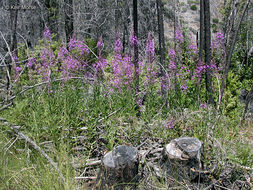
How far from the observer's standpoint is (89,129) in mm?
3180

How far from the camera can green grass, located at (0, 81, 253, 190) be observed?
2.75 metres

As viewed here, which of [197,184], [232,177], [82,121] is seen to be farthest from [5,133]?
[232,177]

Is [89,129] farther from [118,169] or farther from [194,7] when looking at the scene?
[194,7]

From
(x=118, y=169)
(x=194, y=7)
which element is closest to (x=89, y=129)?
(x=118, y=169)

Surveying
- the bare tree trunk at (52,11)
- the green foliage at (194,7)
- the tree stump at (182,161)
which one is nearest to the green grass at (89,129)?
the tree stump at (182,161)

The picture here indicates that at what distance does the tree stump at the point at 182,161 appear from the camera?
8.14 ft

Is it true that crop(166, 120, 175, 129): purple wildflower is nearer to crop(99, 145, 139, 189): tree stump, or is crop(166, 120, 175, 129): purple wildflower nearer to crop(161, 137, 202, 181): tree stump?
crop(161, 137, 202, 181): tree stump

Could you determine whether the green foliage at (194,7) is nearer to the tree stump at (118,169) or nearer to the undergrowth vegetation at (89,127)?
the undergrowth vegetation at (89,127)

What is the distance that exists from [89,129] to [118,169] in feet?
3.21

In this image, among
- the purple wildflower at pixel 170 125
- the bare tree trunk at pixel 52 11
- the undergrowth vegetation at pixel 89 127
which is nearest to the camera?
the undergrowth vegetation at pixel 89 127

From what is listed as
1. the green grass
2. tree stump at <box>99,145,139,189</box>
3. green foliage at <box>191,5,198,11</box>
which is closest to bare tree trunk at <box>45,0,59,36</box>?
the green grass

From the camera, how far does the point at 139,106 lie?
157 inches

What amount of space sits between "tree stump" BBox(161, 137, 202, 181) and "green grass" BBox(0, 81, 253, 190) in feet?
0.79

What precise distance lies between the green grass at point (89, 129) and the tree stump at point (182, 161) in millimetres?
240
